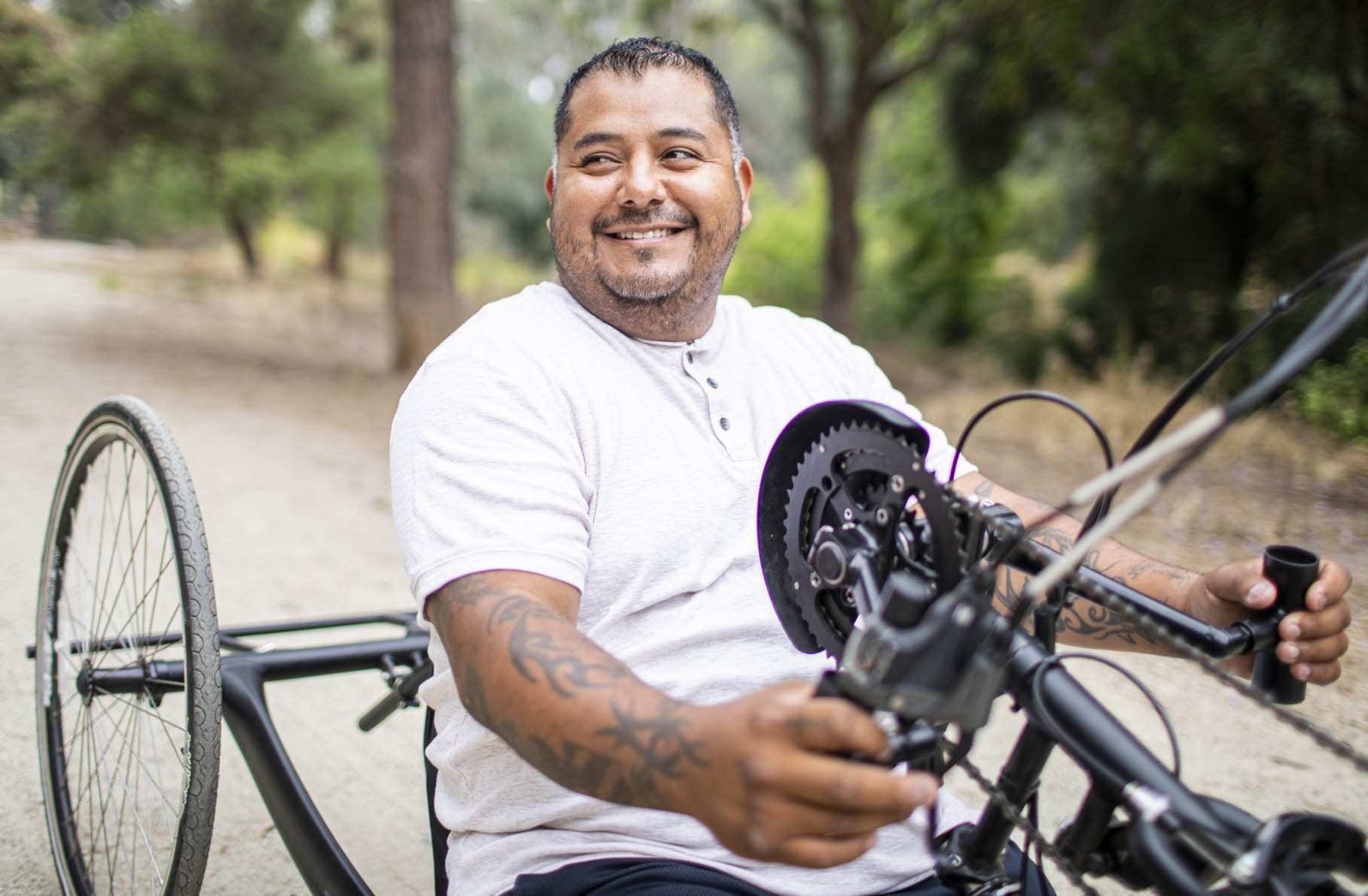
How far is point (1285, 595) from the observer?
4.41 feet

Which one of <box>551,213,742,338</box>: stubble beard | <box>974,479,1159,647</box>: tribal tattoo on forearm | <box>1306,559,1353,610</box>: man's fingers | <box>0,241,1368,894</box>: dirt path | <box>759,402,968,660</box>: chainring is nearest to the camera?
<box>759,402,968,660</box>: chainring

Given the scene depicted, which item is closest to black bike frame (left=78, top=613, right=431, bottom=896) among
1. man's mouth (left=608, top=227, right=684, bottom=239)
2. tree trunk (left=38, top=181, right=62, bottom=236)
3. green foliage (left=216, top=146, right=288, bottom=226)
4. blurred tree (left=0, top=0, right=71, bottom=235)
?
man's mouth (left=608, top=227, right=684, bottom=239)

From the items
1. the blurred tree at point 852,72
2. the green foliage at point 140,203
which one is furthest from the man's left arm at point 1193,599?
the green foliage at point 140,203

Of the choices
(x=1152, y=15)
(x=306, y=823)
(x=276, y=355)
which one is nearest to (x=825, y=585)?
(x=306, y=823)

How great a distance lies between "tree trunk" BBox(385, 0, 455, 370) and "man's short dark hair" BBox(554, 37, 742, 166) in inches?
282

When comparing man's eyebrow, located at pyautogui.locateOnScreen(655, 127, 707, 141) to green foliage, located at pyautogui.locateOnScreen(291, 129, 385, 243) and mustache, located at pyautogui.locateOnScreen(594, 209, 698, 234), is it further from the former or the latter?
green foliage, located at pyautogui.locateOnScreen(291, 129, 385, 243)

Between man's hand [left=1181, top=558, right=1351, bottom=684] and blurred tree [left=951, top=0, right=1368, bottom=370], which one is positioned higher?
blurred tree [left=951, top=0, right=1368, bottom=370]

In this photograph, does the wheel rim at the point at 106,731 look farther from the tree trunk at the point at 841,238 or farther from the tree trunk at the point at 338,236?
the tree trunk at the point at 338,236

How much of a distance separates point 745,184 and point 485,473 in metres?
1.06

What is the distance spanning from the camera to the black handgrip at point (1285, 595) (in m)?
1.33

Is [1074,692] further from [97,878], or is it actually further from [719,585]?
[97,878]

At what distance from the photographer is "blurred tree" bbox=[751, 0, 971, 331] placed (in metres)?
9.73

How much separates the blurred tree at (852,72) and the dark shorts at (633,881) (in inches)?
370

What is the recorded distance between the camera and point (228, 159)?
11617 mm
